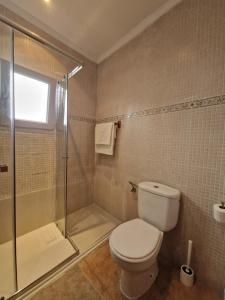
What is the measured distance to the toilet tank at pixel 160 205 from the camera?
122 cm

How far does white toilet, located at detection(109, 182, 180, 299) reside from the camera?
3.19 feet

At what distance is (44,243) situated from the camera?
60.9 inches

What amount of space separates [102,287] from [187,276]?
0.71 metres

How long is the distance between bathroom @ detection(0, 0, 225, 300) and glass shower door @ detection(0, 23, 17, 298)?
12mm

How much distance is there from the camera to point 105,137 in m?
1.98

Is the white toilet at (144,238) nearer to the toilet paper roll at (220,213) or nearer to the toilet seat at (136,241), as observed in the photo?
the toilet seat at (136,241)

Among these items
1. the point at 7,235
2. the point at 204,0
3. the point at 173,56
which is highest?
the point at 204,0

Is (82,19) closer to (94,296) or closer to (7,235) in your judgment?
(7,235)

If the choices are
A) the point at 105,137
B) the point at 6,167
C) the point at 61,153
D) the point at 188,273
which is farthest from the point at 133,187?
the point at 6,167

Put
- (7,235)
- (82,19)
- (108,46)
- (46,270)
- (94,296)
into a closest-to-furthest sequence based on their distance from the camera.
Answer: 1. (94,296)
2. (46,270)
3. (7,235)
4. (82,19)
5. (108,46)

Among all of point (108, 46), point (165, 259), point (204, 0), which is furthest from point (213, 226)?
point (108, 46)

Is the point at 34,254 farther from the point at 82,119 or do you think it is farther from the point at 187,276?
the point at 82,119

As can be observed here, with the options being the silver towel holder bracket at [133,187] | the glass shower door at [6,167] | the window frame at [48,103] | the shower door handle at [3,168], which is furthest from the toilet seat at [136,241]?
the window frame at [48,103]

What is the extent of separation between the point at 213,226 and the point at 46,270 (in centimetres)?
146
